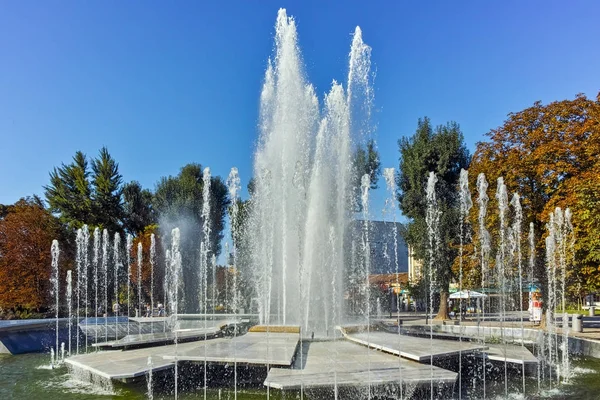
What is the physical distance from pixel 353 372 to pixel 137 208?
39.6 meters

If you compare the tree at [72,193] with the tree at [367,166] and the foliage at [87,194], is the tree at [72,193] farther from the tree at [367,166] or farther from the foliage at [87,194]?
the tree at [367,166]

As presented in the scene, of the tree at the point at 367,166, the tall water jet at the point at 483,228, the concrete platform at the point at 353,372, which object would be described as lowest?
the concrete platform at the point at 353,372

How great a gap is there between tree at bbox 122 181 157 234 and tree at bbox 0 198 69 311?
929 cm

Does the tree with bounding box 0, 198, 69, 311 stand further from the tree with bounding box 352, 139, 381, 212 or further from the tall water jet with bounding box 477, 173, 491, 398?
the tall water jet with bounding box 477, 173, 491, 398

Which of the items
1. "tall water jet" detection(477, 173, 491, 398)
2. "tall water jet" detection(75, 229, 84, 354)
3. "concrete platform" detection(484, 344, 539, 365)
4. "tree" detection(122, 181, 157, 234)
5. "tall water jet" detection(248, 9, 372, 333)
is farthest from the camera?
"tree" detection(122, 181, 157, 234)

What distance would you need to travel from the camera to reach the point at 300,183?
61.7ft

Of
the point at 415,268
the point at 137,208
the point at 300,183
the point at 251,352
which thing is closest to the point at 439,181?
the point at 300,183

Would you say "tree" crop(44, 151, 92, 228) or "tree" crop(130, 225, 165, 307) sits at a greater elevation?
"tree" crop(44, 151, 92, 228)

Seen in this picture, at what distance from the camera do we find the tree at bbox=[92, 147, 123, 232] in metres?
40.1

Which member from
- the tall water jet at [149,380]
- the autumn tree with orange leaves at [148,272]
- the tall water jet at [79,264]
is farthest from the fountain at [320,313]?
the autumn tree with orange leaves at [148,272]

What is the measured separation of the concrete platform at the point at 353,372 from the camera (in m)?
8.72

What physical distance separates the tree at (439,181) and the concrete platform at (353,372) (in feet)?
61.0

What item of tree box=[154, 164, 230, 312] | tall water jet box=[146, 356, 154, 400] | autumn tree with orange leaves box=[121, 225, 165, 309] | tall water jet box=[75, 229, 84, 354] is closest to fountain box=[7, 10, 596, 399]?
tall water jet box=[146, 356, 154, 400]

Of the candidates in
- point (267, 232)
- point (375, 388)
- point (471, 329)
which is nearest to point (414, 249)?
point (471, 329)
